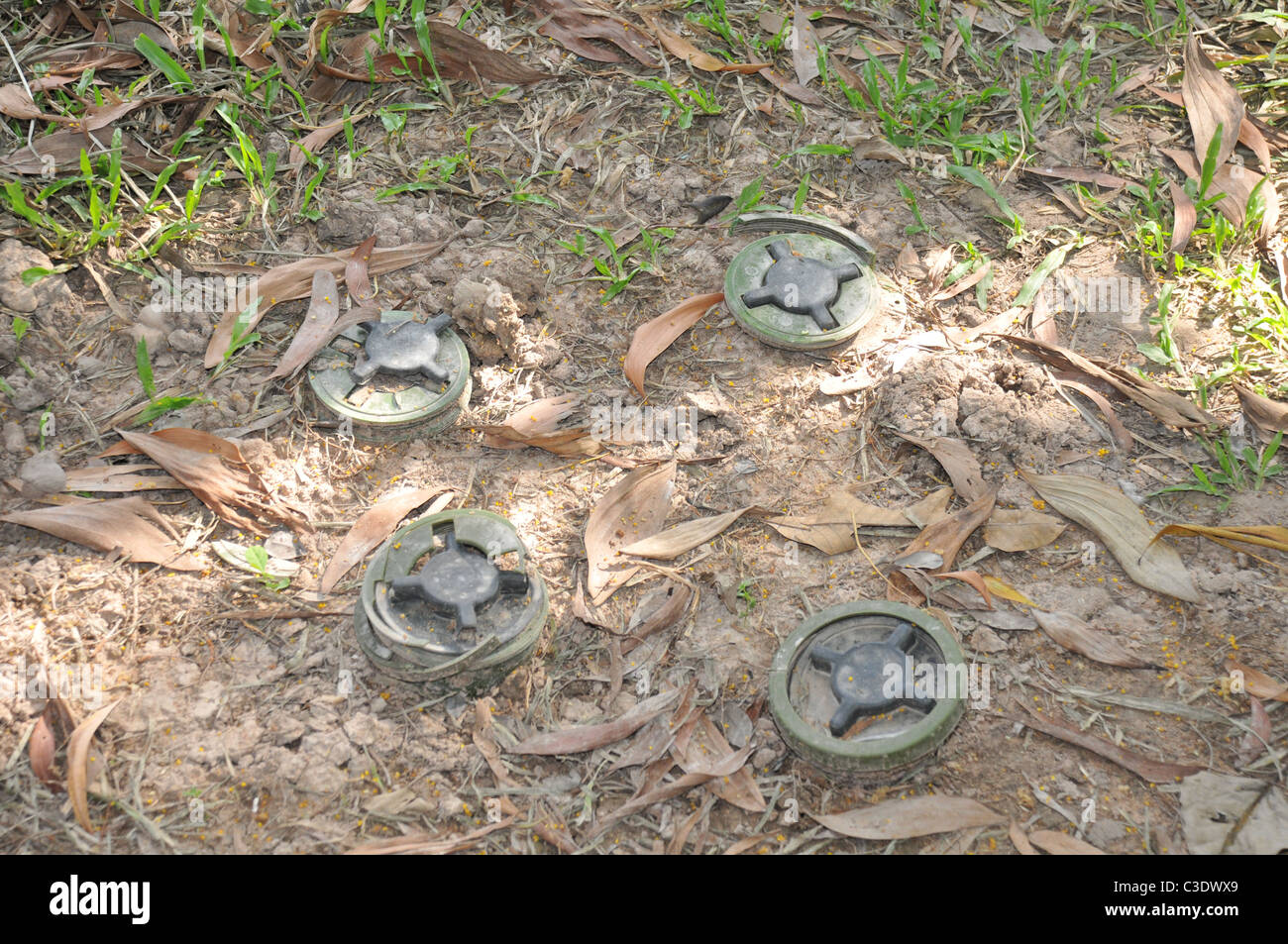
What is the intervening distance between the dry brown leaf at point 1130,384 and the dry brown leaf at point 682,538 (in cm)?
108

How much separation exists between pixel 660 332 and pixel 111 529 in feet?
5.49

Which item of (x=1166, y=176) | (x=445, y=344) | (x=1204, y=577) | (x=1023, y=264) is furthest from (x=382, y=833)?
(x=1166, y=176)

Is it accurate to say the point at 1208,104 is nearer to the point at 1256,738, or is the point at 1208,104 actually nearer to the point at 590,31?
the point at 590,31

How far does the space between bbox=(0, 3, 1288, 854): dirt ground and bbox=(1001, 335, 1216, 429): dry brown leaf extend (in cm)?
4

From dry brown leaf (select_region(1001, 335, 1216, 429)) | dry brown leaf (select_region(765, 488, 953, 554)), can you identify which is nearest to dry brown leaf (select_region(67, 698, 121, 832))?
dry brown leaf (select_region(765, 488, 953, 554))

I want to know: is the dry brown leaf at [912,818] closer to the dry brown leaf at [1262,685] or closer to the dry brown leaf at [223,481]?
the dry brown leaf at [1262,685]

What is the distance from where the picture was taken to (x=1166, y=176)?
12.3 feet

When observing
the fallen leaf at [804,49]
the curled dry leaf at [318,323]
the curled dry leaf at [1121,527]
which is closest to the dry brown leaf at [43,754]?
the curled dry leaf at [318,323]

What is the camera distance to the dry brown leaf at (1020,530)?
2865 mm

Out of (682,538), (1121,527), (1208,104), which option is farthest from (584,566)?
(1208,104)

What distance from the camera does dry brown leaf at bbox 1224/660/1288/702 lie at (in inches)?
99.1

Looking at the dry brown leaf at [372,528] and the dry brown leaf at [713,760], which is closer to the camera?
the dry brown leaf at [713,760]

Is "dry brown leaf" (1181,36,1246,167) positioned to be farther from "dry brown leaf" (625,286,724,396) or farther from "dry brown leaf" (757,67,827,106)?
"dry brown leaf" (625,286,724,396)

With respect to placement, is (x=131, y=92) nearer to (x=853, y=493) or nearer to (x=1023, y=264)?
(x=853, y=493)
